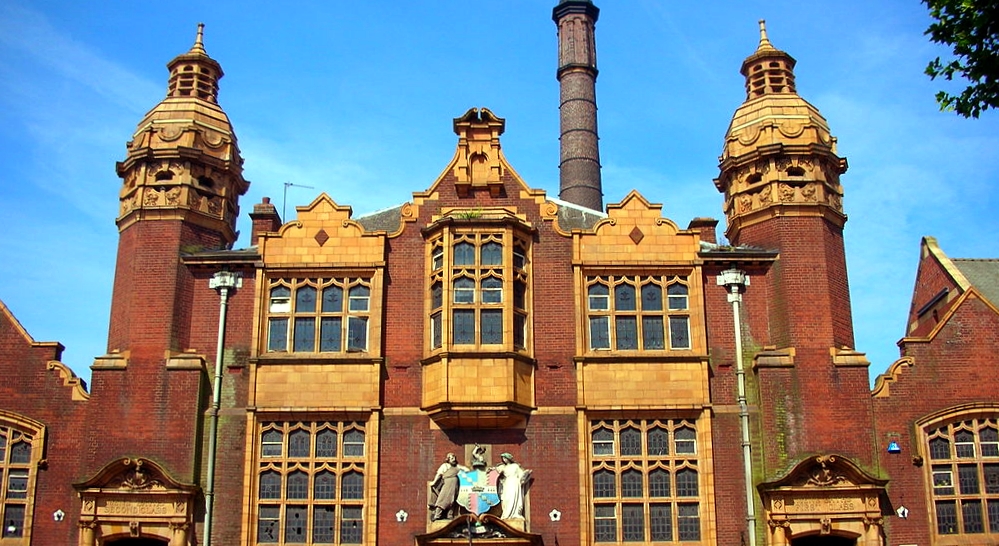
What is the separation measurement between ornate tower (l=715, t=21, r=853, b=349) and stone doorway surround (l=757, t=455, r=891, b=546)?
313 cm

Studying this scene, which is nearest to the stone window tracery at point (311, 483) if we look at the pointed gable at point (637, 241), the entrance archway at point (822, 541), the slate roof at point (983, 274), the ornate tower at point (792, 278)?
the pointed gable at point (637, 241)

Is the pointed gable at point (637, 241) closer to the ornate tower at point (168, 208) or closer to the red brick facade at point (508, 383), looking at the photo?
the red brick facade at point (508, 383)

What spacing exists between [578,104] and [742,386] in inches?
977

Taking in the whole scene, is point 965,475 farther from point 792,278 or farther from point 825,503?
point 792,278

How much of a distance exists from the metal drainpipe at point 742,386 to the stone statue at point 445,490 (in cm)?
630

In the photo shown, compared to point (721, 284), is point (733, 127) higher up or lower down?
higher up

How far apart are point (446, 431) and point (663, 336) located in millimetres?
5539

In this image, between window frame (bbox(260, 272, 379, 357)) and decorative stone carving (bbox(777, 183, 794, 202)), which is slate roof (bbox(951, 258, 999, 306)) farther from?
window frame (bbox(260, 272, 379, 357))

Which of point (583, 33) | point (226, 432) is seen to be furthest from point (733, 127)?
point (583, 33)

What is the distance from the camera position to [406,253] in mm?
26750

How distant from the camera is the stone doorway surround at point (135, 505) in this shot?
78.4 ft

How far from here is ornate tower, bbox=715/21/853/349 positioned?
25969 mm

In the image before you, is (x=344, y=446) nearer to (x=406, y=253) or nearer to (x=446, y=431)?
(x=446, y=431)

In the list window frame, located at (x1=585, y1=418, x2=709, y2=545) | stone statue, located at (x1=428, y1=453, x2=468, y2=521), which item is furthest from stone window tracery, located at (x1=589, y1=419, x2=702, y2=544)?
stone statue, located at (x1=428, y1=453, x2=468, y2=521)
